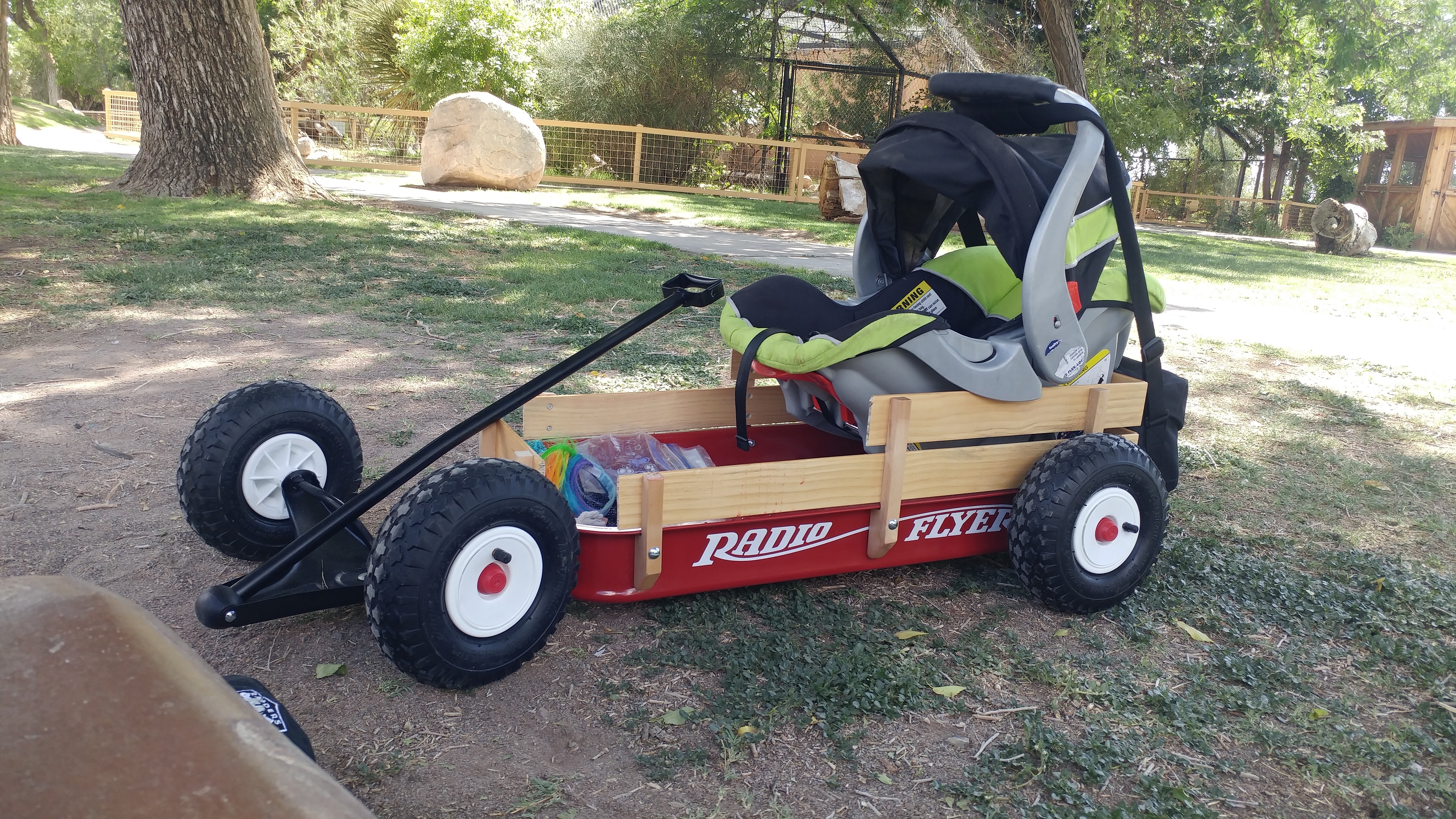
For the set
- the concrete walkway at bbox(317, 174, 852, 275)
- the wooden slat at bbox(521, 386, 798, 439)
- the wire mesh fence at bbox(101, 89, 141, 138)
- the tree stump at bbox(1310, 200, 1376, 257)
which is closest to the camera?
the wooden slat at bbox(521, 386, 798, 439)

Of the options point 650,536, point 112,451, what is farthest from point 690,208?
point 650,536

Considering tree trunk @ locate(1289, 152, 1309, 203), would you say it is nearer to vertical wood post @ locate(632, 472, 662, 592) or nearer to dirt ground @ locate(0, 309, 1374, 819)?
dirt ground @ locate(0, 309, 1374, 819)

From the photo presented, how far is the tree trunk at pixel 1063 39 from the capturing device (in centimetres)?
1005

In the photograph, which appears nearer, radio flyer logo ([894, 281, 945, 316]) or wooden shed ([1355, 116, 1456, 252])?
radio flyer logo ([894, 281, 945, 316])

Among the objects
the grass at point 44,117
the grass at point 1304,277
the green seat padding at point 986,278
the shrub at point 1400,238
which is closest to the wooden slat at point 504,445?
the green seat padding at point 986,278

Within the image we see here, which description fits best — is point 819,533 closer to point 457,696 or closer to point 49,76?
point 457,696

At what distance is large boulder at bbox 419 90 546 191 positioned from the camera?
48.1 feet

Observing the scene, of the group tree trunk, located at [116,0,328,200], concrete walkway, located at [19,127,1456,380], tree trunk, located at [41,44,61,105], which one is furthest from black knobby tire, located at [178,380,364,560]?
tree trunk, located at [41,44,61,105]

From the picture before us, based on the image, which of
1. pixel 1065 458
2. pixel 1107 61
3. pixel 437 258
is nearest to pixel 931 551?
pixel 1065 458

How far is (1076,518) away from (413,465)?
1930 mm

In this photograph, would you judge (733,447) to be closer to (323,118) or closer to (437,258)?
(437,258)

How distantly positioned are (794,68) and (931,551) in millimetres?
18413

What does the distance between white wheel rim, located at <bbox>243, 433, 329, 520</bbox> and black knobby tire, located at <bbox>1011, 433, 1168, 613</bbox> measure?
2182 mm

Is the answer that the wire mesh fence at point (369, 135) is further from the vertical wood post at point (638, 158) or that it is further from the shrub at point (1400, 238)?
the shrub at point (1400, 238)
